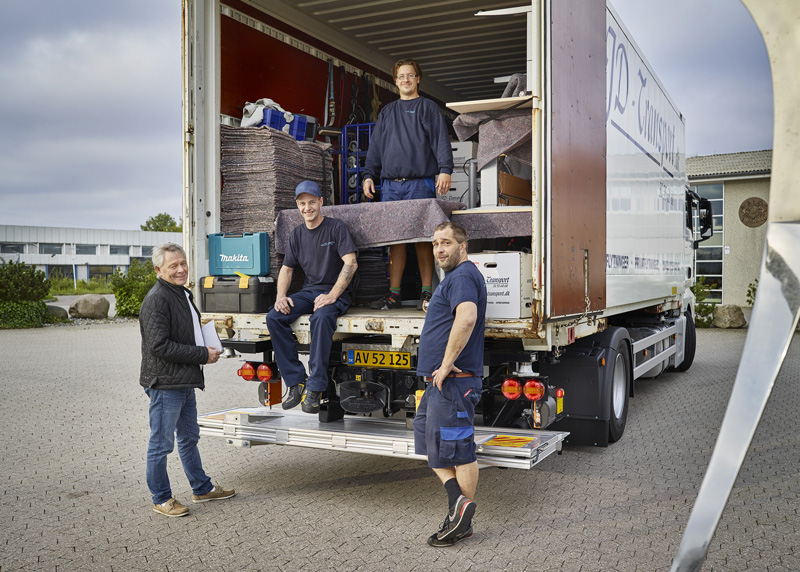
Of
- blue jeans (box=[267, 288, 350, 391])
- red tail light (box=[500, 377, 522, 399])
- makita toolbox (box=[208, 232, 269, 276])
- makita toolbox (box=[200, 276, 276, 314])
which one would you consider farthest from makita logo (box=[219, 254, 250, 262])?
red tail light (box=[500, 377, 522, 399])

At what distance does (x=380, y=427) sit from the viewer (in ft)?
16.6

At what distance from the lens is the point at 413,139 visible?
20.2 ft

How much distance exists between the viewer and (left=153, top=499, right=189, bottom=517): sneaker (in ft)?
15.2

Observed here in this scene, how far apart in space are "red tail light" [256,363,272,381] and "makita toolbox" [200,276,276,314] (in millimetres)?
422

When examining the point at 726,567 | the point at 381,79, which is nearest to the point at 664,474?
the point at 726,567

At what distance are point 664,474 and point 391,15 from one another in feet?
15.4

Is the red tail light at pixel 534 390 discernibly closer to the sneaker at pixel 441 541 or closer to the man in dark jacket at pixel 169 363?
the sneaker at pixel 441 541

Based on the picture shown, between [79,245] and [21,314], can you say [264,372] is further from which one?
[79,245]

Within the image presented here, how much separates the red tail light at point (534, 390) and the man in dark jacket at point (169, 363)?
6.76ft

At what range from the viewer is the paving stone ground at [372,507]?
3.91 metres

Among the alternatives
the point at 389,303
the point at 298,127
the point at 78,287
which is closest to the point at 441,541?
the point at 389,303

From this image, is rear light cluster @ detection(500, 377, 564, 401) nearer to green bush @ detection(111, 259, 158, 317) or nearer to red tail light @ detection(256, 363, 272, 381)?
red tail light @ detection(256, 363, 272, 381)

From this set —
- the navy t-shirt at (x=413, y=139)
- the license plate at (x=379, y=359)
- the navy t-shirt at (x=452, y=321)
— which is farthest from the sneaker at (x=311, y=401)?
the navy t-shirt at (x=413, y=139)

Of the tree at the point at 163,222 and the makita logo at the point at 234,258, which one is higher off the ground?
the tree at the point at 163,222
